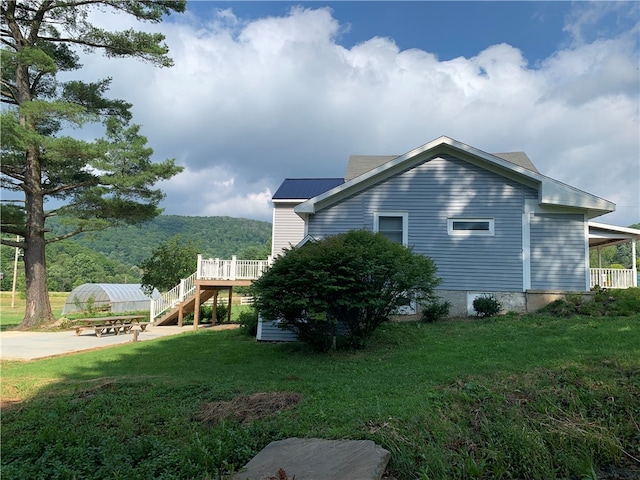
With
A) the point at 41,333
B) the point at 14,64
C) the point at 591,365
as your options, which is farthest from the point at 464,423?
the point at 14,64

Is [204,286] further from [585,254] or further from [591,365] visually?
[591,365]

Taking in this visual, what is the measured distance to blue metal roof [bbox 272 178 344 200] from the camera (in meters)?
19.1

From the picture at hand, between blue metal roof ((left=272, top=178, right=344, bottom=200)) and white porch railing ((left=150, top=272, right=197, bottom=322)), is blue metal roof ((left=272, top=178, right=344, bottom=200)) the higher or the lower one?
the higher one

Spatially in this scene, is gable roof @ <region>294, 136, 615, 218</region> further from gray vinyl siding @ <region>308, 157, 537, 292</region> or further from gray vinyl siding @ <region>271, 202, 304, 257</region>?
gray vinyl siding @ <region>271, 202, 304, 257</region>

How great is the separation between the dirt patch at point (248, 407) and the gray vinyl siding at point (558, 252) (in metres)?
9.52

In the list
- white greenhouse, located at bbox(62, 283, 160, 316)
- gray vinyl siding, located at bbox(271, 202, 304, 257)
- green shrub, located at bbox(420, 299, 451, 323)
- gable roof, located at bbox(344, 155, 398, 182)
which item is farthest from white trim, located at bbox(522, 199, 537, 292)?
white greenhouse, located at bbox(62, 283, 160, 316)

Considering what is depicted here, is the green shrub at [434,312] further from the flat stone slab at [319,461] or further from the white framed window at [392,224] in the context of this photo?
the flat stone slab at [319,461]

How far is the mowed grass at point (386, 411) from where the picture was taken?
350 centimetres

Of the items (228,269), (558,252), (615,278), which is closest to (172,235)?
(228,269)

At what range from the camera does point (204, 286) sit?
1938cm

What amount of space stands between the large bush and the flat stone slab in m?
4.55

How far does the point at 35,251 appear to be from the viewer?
19.7 m

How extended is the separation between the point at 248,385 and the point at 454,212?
8688mm

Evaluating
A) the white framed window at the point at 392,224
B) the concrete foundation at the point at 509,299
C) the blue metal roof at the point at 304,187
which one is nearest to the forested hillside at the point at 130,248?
the blue metal roof at the point at 304,187
